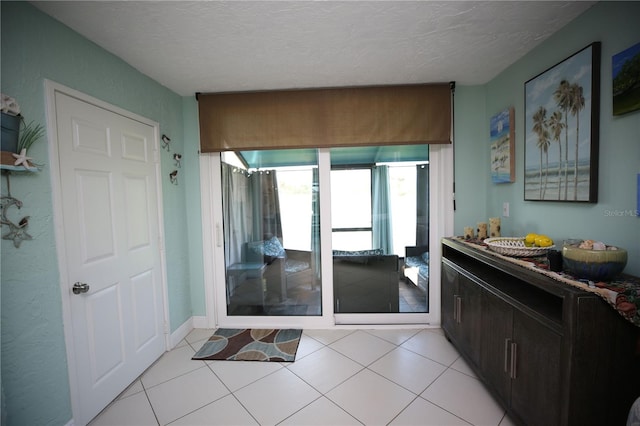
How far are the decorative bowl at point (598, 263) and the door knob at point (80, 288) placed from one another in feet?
9.06

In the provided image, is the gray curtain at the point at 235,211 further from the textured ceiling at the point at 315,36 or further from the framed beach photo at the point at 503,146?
the framed beach photo at the point at 503,146

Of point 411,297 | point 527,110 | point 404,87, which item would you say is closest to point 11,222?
point 404,87

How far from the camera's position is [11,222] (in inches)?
49.3

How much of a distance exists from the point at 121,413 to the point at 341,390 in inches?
58.8

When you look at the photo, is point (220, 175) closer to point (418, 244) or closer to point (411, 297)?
point (418, 244)

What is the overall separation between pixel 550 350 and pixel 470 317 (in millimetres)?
744

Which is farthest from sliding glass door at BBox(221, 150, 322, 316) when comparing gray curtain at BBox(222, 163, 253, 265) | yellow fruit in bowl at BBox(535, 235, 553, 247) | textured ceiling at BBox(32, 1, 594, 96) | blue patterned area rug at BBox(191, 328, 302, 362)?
yellow fruit in bowl at BBox(535, 235, 553, 247)

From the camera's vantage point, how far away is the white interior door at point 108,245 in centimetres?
156

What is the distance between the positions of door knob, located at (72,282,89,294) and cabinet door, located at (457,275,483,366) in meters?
2.63

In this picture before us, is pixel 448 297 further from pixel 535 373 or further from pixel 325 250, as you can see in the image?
pixel 325 250

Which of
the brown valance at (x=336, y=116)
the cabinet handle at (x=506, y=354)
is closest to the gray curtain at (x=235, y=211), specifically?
the brown valance at (x=336, y=116)

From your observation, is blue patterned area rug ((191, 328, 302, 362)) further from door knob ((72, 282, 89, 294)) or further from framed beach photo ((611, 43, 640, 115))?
framed beach photo ((611, 43, 640, 115))

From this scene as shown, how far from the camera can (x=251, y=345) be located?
242 cm

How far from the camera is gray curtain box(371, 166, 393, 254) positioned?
273 cm
